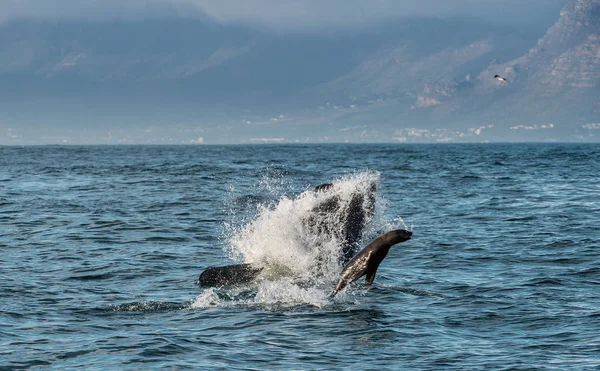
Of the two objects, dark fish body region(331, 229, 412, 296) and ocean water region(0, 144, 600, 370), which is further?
dark fish body region(331, 229, 412, 296)

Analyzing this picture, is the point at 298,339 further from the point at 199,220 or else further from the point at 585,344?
the point at 199,220

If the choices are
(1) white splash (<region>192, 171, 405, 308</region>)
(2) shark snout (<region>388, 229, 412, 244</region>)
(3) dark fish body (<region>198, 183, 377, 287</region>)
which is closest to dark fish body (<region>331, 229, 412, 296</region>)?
(2) shark snout (<region>388, 229, 412, 244</region>)

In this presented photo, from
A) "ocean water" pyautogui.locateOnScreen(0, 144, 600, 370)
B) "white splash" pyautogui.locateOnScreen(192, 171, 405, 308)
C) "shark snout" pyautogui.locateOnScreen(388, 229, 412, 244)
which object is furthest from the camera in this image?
"white splash" pyautogui.locateOnScreen(192, 171, 405, 308)

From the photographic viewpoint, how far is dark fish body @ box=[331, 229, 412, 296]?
45.9 feet

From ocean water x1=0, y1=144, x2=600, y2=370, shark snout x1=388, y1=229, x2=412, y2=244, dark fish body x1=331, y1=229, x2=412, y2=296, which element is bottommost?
ocean water x1=0, y1=144, x2=600, y2=370

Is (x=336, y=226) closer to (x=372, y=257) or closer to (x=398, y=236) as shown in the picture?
(x=372, y=257)

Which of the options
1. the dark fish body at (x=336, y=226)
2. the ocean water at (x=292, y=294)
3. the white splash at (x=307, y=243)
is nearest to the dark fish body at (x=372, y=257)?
the ocean water at (x=292, y=294)

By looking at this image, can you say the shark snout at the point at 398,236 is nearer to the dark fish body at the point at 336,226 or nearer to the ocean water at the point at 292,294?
the ocean water at the point at 292,294

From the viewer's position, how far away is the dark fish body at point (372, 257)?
550 inches

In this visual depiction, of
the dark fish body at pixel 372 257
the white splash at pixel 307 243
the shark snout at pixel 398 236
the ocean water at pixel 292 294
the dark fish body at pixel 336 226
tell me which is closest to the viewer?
the ocean water at pixel 292 294

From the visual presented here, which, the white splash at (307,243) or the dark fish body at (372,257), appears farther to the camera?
the white splash at (307,243)

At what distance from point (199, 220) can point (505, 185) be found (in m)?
22.1

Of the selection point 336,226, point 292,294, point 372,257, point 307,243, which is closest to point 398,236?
point 372,257

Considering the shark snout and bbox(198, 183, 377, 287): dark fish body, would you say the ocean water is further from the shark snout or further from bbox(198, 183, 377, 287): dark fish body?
the shark snout
